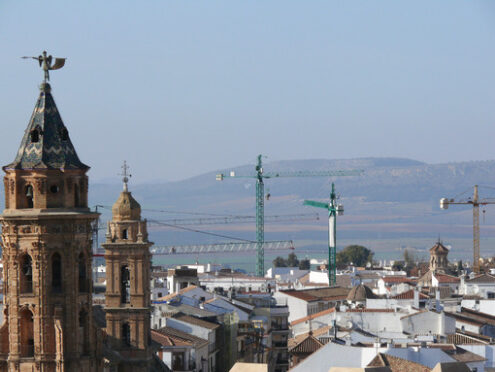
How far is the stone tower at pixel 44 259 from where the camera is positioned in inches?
1455

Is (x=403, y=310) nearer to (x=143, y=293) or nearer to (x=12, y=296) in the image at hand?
(x=143, y=293)

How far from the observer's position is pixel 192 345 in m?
75.1

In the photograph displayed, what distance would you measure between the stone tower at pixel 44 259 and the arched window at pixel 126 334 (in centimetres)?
2317

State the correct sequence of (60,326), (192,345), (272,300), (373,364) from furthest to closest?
(272,300) < (192,345) < (373,364) < (60,326)

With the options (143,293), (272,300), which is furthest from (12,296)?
(272,300)

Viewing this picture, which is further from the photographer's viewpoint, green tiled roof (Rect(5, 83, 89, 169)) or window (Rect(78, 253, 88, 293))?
window (Rect(78, 253, 88, 293))

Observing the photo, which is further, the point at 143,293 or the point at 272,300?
the point at 272,300

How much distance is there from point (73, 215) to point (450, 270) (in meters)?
139

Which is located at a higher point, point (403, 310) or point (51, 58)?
point (51, 58)

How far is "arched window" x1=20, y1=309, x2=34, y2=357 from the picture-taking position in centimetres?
3712

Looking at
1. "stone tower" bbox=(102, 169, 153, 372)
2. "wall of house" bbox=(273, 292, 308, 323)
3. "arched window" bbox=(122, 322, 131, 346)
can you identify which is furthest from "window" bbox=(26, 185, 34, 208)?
"wall of house" bbox=(273, 292, 308, 323)

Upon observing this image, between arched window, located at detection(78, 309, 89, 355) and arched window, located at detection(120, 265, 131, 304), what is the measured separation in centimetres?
2482

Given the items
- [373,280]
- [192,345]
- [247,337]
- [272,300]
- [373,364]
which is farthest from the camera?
[373,280]

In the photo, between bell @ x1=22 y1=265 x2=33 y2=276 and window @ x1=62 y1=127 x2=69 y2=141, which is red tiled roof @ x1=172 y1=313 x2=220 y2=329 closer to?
window @ x1=62 y1=127 x2=69 y2=141
